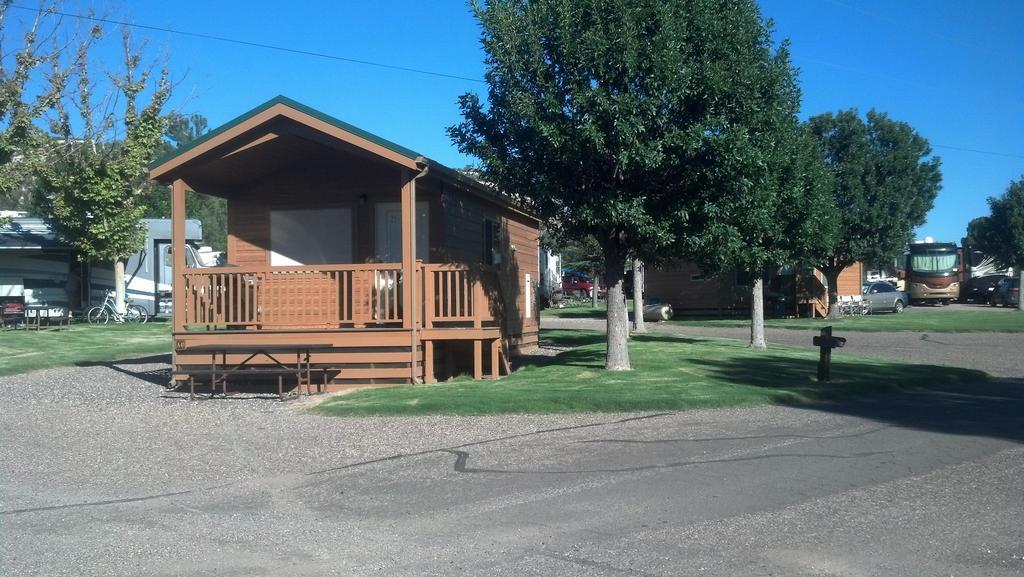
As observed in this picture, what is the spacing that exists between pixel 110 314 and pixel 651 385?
21.4 meters

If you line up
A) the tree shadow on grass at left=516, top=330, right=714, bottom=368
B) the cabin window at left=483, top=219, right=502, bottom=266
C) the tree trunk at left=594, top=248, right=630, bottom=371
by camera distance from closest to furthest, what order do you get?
1. the tree trunk at left=594, top=248, right=630, bottom=371
2. the tree shadow on grass at left=516, top=330, right=714, bottom=368
3. the cabin window at left=483, top=219, right=502, bottom=266

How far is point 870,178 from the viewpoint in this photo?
3397 centimetres

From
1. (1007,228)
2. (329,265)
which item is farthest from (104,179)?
(1007,228)

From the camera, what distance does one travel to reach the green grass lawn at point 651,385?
1208 centimetres

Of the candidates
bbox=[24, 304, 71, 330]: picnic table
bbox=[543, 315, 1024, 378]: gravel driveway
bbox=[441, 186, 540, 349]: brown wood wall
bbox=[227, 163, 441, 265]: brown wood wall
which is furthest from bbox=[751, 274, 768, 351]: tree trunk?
bbox=[24, 304, 71, 330]: picnic table

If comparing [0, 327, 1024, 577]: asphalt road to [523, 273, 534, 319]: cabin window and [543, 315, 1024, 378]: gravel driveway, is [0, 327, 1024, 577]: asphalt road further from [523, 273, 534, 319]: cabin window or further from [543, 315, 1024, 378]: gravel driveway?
[523, 273, 534, 319]: cabin window

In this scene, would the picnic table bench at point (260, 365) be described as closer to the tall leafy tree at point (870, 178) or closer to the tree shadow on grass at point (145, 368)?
the tree shadow on grass at point (145, 368)

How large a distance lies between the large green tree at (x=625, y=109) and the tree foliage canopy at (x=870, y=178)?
20.7 meters

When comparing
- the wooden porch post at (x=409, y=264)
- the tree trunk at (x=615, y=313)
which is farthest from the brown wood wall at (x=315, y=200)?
the tree trunk at (x=615, y=313)

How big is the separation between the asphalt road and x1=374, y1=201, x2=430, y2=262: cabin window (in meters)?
5.56

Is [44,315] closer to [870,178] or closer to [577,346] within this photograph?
[577,346]

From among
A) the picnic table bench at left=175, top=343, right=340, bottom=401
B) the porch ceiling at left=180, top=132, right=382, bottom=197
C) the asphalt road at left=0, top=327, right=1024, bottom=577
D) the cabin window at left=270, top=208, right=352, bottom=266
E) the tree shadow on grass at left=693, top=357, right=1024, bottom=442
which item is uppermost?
the porch ceiling at left=180, top=132, right=382, bottom=197

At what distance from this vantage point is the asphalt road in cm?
595

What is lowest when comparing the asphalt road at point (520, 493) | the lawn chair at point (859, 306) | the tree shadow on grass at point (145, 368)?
the asphalt road at point (520, 493)
